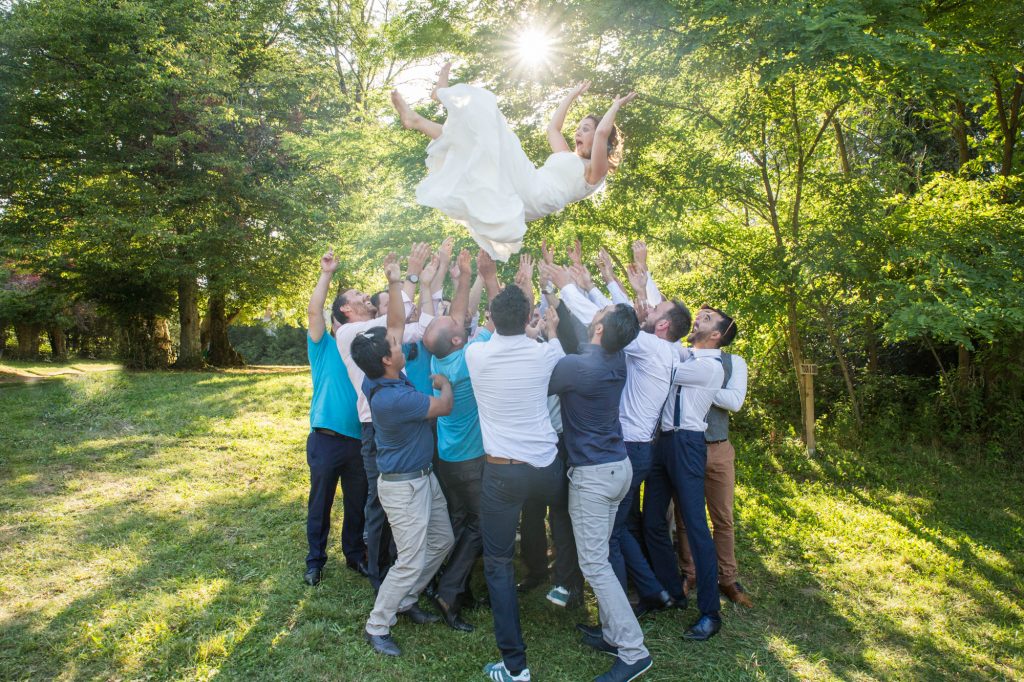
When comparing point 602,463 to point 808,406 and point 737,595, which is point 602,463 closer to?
point 737,595

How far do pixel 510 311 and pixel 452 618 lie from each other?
2128 millimetres

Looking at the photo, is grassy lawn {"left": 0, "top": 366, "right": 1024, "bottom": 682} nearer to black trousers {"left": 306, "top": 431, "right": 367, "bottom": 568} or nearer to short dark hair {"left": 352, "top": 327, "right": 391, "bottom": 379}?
black trousers {"left": 306, "top": 431, "right": 367, "bottom": 568}

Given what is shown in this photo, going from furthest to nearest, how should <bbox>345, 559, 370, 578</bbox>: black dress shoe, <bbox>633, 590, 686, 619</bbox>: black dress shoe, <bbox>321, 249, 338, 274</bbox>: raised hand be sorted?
<bbox>345, 559, 370, 578</bbox>: black dress shoe < <bbox>633, 590, 686, 619</bbox>: black dress shoe < <bbox>321, 249, 338, 274</bbox>: raised hand

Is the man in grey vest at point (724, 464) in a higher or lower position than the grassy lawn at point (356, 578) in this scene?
higher

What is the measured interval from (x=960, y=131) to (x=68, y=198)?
16.8 m

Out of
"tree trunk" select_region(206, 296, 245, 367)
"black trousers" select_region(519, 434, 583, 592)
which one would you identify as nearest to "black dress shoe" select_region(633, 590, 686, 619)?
"black trousers" select_region(519, 434, 583, 592)

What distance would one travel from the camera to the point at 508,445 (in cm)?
345

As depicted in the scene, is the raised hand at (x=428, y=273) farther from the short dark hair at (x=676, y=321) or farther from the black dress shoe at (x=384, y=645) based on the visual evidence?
the black dress shoe at (x=384, y=645)

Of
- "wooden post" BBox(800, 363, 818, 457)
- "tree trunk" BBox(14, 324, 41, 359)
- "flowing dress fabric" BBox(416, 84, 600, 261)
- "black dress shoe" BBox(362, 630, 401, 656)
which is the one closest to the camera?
"flowing dress fabric" BBox(416, 84, 600, 261)

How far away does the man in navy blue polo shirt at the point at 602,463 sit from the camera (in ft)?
11.3

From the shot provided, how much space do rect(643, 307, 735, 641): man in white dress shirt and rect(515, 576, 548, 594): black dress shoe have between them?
850 mm

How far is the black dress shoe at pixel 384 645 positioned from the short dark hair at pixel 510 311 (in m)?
2.02

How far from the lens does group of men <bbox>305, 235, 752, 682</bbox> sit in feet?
11.4

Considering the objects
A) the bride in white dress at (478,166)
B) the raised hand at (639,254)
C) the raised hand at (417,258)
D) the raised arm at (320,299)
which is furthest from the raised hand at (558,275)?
the raised arm at (320,299)
